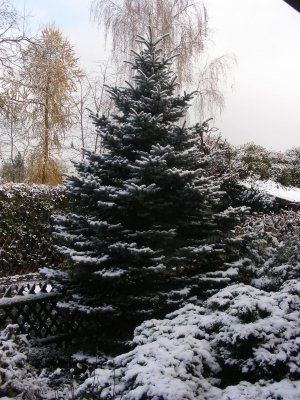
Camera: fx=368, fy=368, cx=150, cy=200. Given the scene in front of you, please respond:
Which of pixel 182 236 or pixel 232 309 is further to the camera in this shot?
pixel 182 236

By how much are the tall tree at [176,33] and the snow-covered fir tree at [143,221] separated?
31.0ft

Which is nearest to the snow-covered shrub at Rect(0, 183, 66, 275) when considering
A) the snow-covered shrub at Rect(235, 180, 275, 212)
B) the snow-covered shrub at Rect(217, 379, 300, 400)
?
the snow-covered shrub at Rect(235, 180, 275, 212)

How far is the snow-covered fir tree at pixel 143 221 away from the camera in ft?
15.3

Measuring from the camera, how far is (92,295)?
16.2ft

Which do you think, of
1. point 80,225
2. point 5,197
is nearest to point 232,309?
point 80,225

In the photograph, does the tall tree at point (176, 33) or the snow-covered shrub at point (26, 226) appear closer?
the snow-covered shrub at point (26, 226)

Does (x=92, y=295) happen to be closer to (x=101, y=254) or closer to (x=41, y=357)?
(x=101, y=254)

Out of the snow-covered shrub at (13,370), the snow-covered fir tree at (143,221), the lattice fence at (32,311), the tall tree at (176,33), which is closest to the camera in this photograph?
the snow-covered shrub at (13,370)

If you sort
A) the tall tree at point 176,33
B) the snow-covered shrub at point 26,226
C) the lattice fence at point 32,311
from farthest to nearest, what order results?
the tall tree at point 176,33
the snow-covered shrub at point 26,226
the lattice fence at point 32,311

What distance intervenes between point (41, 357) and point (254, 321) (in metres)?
3.05

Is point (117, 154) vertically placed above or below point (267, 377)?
above

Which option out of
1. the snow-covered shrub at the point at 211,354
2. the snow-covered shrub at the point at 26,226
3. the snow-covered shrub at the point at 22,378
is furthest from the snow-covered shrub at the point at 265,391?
the snow-covered shrub at the point at 26,226

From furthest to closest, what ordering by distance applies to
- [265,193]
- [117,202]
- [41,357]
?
[265,193] < [117,202] < [41,357]

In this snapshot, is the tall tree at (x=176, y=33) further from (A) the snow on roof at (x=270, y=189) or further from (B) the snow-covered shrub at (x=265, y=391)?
(B) the snow-covered shrub at (x=265, y=391)
